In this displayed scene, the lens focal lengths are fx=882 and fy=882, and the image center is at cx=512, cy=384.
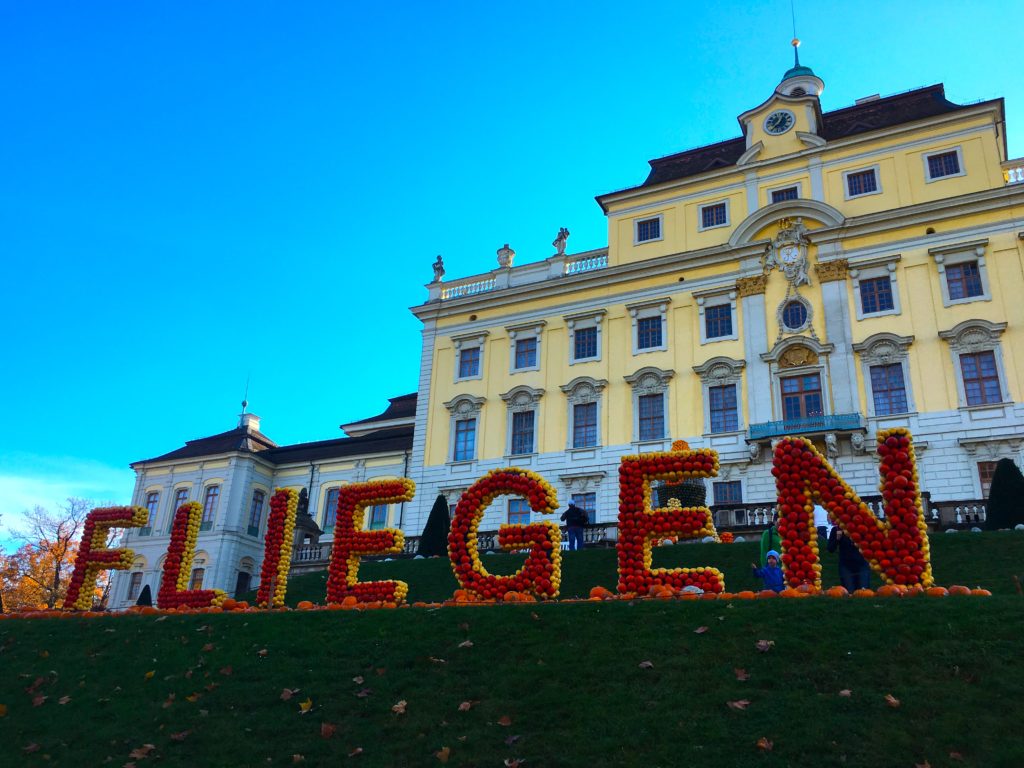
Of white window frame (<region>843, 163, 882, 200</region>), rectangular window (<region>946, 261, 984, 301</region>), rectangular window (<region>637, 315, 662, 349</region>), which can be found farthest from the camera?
rectangular window (<region>637, 315, 662, 349</region>)

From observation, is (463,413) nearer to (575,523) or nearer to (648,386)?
(648,386)

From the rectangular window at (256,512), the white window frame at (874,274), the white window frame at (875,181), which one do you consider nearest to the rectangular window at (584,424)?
the white window frame at (874,274)

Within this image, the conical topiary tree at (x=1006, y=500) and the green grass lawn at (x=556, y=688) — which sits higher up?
the conical topiary tree at (x=1006, y=500)

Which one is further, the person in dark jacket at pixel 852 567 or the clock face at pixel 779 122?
the clock face at pixel 779 122

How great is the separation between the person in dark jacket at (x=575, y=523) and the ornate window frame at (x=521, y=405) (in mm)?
11381

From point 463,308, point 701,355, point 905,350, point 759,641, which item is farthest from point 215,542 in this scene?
point 759,641

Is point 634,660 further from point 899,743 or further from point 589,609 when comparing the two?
point 899,743

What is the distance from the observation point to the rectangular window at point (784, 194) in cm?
3925

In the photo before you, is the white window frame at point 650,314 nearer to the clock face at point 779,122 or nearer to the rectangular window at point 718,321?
the rectangular window at point 718,321

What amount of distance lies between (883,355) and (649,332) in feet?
33.0

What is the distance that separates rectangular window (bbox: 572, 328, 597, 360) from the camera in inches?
1624

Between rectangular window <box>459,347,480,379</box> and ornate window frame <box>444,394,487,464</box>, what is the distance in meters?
1.34

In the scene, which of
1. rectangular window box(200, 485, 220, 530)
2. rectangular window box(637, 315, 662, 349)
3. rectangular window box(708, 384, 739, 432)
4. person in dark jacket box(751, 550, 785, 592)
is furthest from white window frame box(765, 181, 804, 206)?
rectangular window box(200, 485, 220, 530)

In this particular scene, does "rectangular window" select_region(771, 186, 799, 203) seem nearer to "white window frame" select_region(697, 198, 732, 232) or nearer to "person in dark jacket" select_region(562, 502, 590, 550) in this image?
"white window frame" select_region(697, 198, 732, 232)
